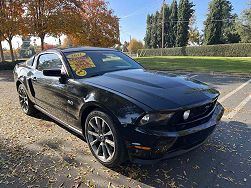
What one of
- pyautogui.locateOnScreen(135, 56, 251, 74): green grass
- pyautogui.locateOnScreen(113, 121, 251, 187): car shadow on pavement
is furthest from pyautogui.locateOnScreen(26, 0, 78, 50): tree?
pyautogui.locateOnScreen(113, 121, 251, 187): car shadow on pavement

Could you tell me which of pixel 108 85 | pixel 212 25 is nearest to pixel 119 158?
pixel 108 85

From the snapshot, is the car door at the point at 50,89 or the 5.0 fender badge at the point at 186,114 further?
the car door at the point at 50,89

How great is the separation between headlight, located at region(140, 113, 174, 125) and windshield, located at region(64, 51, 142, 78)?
1.35m

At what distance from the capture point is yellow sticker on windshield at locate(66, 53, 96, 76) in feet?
12.0

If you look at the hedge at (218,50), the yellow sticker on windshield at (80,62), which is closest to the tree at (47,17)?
the yellow sticker on windshield at (80,62)

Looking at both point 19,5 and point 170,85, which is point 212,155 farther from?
point 19,5

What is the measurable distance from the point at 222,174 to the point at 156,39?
65.6m

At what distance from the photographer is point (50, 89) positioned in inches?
158

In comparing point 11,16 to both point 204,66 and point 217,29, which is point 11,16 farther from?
point 217,29

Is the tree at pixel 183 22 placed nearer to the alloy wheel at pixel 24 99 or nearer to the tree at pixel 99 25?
the tree at pixel 99 25

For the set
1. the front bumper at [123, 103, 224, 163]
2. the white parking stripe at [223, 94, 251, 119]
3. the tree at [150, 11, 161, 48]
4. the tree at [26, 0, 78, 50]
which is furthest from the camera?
the tree at [150, 11, 161, 48]

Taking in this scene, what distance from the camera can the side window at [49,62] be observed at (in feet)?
13.2

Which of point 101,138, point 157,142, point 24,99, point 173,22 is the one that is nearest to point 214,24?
point 173,22

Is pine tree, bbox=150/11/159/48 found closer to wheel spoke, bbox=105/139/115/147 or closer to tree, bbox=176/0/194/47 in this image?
tree, bbox=176/0/194/47
